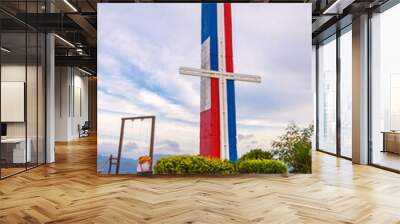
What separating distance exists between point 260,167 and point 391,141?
272 cm

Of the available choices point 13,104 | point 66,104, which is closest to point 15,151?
point 13,104

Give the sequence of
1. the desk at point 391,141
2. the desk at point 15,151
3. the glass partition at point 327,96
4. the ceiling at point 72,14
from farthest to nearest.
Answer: the glass partition at point 327,96 < the desk at point 391,141 < the ceiling at point 72,14 < the desk at point 15,151

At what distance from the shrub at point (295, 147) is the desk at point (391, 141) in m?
1.73

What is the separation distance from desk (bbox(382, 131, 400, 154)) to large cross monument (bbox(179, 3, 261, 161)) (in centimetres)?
285

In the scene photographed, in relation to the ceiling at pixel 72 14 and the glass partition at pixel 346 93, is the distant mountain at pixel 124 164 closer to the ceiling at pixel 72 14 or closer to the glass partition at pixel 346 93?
the ceiling at pixel 72 14

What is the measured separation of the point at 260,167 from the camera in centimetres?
691

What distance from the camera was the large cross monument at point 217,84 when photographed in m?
6.93

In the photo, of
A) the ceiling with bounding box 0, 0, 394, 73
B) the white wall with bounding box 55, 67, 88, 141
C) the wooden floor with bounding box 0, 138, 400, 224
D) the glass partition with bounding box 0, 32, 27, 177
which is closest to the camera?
the wooden floor with bounding box 0, 138, 400, 224

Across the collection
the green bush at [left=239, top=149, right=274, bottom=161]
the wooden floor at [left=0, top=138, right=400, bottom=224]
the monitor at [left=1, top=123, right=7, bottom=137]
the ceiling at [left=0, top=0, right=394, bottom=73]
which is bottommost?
the wooden floor at [left=0, top=138, right=400, bottom=224]

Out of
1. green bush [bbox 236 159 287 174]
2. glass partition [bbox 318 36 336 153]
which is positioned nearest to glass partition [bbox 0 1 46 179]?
green bush [bbox 236 159 287 174]

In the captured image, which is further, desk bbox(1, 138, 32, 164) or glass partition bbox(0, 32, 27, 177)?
desk bbox(1, 138, 32, 164)

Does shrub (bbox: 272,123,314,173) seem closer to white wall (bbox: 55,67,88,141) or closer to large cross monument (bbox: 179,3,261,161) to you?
large cross monument (bbox: 179,3,261,161)

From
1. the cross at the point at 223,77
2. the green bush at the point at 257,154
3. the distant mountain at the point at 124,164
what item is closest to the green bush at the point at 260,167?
the green bush at the point at 257,154

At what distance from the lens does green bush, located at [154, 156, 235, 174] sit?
6.89 meters
